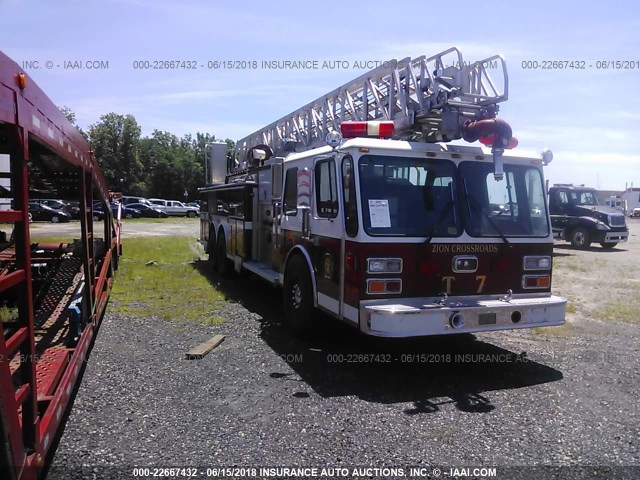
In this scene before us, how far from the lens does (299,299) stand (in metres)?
6.38

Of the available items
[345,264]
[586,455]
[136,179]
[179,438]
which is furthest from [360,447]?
[136,179]

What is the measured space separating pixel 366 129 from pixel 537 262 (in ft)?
7.54

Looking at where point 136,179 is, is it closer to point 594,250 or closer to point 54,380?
point 594,250

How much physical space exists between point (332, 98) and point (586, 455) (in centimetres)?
608

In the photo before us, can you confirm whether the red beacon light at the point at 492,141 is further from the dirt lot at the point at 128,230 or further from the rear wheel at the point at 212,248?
the dirt lot at the point at 128,230

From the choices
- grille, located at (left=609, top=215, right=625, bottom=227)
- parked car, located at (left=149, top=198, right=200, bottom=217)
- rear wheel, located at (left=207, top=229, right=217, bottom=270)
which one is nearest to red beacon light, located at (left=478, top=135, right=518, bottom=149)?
rear wheel, located at (left=207, top=229, right=217, bottom=270)

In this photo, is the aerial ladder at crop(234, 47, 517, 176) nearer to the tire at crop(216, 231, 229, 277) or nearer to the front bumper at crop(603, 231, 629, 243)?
the tire at crop(216, 231, 229, 277)

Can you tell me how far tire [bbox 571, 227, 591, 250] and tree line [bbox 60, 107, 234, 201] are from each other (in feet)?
116

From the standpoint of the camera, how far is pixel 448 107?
5758 millimetres

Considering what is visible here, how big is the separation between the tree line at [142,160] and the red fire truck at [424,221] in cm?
4407

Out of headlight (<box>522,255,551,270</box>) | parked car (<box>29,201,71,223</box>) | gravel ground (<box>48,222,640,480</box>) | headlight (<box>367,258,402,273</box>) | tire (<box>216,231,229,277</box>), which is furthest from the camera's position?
parked car (<box>29,201,71,223</box>)

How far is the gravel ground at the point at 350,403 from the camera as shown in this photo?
3.61 meters

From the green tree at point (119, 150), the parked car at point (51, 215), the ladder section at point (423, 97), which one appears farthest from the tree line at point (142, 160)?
the ladder section at point (423, 97)

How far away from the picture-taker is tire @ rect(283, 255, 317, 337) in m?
6.11
